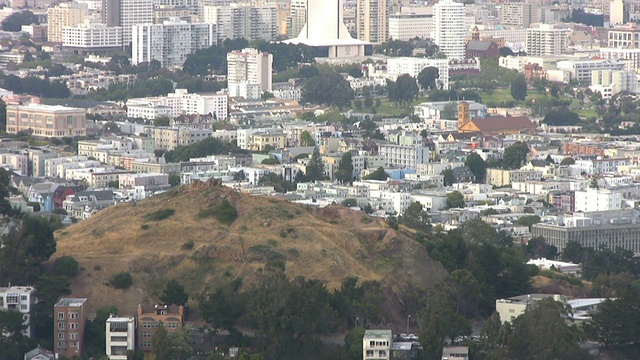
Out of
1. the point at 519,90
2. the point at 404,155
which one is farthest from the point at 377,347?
the point at 519,90

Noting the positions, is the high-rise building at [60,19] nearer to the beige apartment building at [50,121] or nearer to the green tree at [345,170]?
the beige apartment building at [50,121]

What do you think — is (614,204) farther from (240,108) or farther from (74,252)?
(240,108)

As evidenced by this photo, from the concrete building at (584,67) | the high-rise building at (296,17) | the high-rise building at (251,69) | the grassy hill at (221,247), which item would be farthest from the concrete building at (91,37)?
the grassy hill at (221,247)

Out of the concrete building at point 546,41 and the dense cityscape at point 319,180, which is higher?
the concrete building at point 546,41

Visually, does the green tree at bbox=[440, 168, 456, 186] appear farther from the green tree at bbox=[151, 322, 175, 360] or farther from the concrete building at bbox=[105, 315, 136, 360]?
the green tree at bbox=[151, 322, 175, 360]

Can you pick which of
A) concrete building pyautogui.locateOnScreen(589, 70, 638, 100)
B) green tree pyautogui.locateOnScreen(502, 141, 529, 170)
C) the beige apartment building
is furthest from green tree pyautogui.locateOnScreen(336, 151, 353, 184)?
concrete building pyautogui.locateOnScreen(589, 70, 638, 100)

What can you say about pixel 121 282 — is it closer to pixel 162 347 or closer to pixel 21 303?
pixel 21 303
